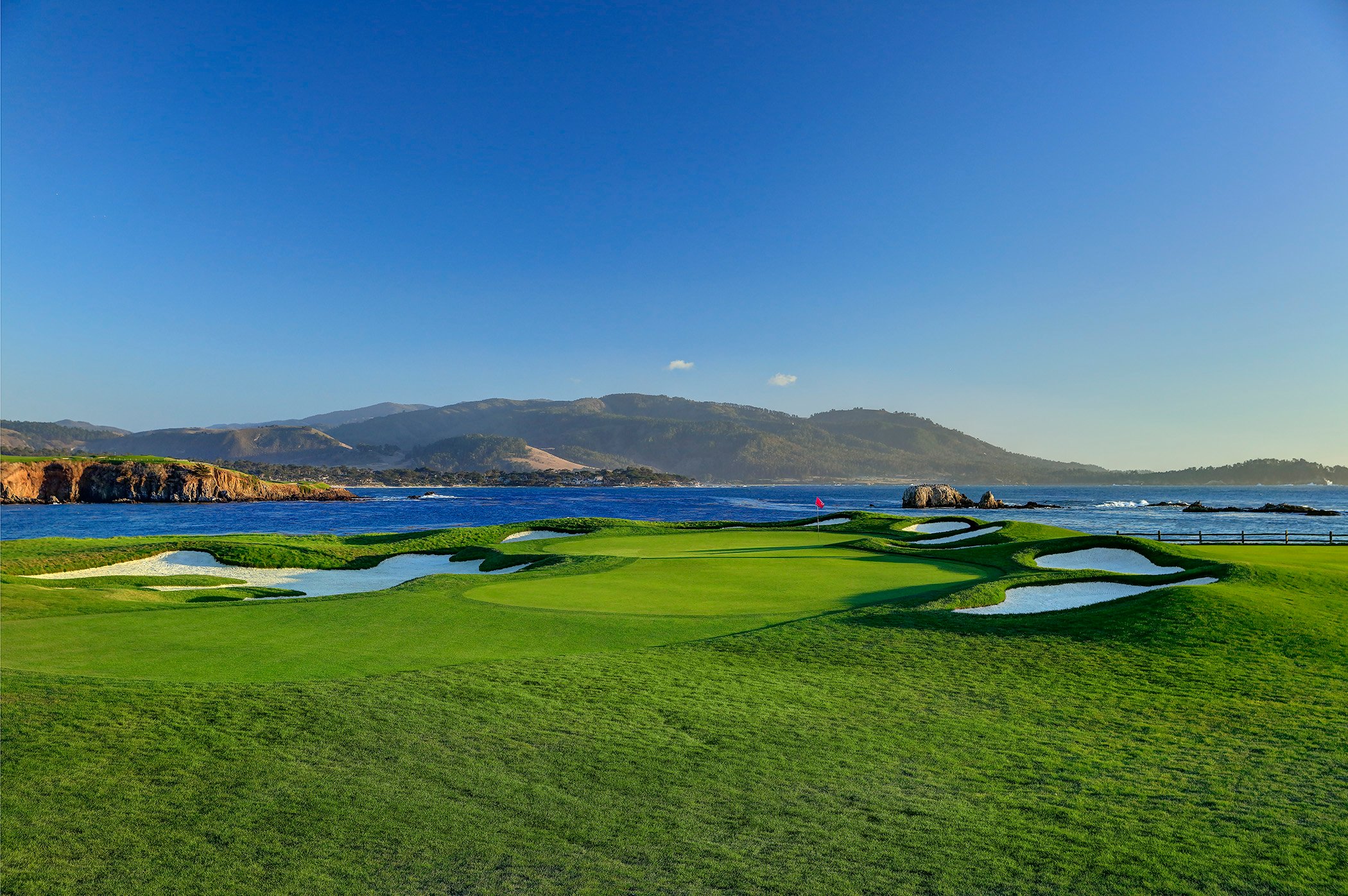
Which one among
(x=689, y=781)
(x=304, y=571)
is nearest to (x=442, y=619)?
(x=689, y=781)

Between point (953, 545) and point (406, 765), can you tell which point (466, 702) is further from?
point (953, 545)

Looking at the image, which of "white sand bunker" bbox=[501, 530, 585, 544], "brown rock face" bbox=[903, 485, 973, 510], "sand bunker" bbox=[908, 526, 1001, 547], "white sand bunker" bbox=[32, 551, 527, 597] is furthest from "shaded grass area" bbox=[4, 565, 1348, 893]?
"brown rock face" bbox=[903, 485, 973, 510]

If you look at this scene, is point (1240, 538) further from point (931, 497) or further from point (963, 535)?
point (931, 497)

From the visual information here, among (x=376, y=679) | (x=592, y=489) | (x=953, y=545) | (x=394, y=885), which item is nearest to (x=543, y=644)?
(x=376, y=679)

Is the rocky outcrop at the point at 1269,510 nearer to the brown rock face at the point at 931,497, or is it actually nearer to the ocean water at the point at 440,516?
the ocean water at the point at 440,516

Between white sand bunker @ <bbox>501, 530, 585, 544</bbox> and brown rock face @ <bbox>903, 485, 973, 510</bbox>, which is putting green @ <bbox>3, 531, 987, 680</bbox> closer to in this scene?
white sand bunker @ <bbox>501, 530, 585, 544</bbox>
